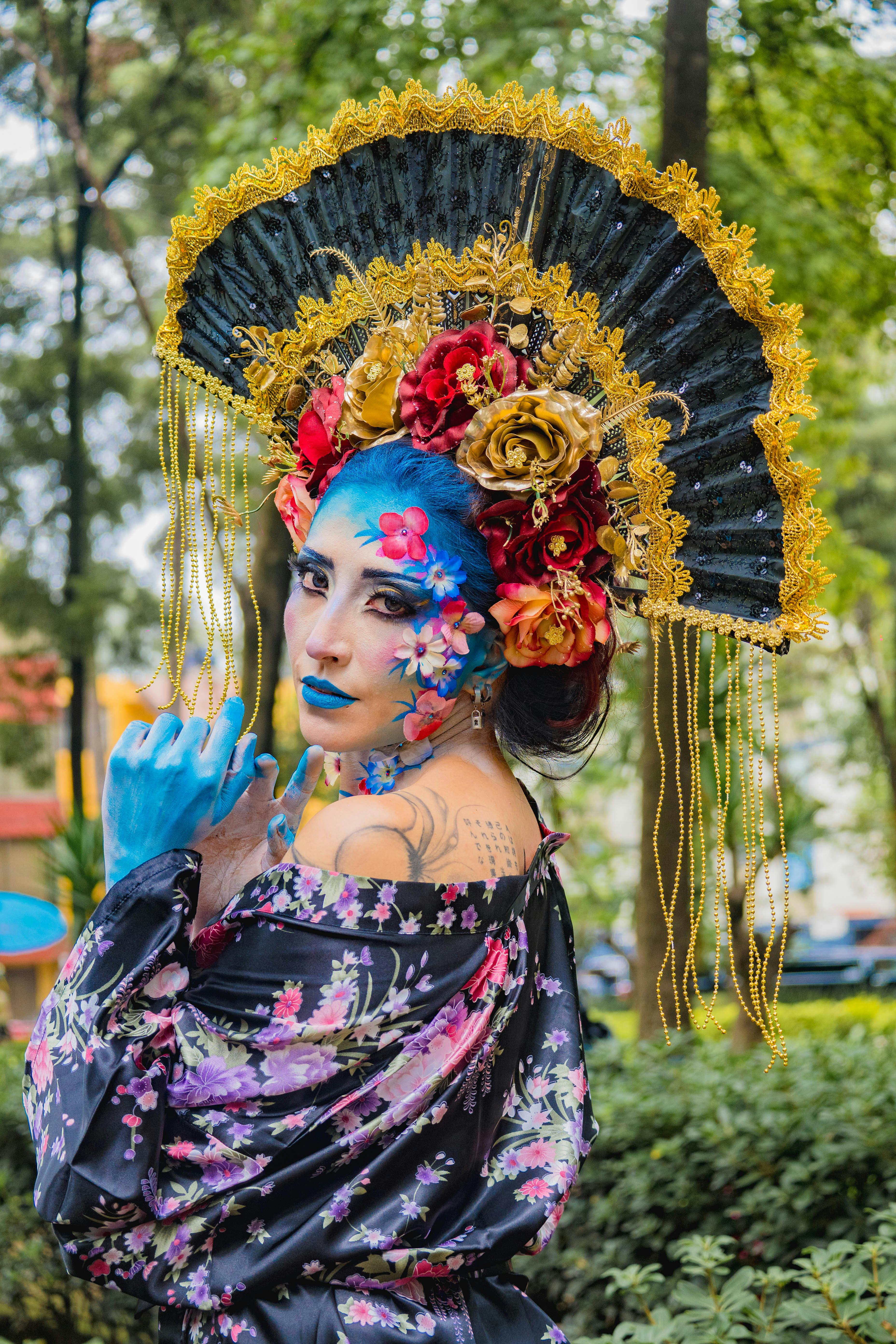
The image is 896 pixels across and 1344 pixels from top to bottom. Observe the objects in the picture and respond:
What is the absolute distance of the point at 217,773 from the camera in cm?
186

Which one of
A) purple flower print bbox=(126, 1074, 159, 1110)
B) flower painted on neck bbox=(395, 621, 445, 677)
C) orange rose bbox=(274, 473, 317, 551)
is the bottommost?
purple flower print bbox=(126, 1074, 159, 1110)

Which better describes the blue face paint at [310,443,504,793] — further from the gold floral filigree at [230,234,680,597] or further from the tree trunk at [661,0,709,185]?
the tree trunk at [661,0,709,185]

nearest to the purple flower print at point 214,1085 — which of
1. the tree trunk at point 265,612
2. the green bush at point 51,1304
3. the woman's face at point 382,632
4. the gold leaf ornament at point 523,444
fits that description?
the woman's face at point 382,632

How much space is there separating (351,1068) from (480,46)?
251 inches

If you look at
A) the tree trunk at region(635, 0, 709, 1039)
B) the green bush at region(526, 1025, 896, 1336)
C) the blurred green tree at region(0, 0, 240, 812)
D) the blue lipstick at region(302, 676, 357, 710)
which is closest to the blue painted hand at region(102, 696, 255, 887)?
the blue lipstick at region(302, 676, 357, 710)

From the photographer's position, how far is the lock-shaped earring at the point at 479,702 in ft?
6.82

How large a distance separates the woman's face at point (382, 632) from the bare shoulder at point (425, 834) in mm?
117

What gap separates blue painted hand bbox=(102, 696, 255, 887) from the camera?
1832 millimetres

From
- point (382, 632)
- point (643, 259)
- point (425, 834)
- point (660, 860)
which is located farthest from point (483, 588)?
point (660, 860)

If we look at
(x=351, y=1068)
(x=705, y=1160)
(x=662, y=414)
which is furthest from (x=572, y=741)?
(x=705, y=1160)

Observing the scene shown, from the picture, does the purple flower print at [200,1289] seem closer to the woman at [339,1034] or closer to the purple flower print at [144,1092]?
the woman at [339,1034]

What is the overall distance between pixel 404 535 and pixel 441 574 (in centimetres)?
9

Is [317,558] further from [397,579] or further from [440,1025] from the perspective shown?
[440,1025]

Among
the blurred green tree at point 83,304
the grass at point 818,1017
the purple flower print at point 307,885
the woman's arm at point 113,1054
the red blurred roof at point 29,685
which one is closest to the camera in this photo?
the woman's arm at point 113,1054
